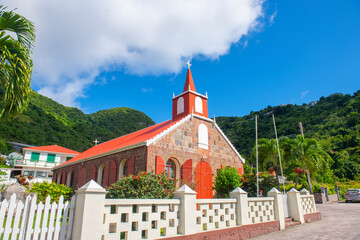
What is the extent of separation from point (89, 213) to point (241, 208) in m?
5.46

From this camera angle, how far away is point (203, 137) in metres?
17.1

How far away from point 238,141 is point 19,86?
56347 mm

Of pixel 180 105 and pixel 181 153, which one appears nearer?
pixel 181 153

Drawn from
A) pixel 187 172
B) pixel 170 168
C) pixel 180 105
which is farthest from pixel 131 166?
pixel 180 105

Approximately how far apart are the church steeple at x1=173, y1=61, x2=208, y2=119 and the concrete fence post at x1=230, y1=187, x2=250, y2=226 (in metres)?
9.48

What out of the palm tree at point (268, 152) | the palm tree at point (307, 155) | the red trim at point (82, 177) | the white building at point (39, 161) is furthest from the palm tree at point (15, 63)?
the white building at point (39, 161)

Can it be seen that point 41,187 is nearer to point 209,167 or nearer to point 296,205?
point 209,167

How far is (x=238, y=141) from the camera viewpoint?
5941 centimetres

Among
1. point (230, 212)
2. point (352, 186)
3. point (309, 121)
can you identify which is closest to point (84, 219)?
point (230, 212)

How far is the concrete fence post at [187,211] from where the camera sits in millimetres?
6807

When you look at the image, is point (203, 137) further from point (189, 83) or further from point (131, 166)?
point (131, 166)

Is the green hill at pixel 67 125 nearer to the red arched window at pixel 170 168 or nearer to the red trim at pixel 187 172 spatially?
the red arched window at pixel 170 168

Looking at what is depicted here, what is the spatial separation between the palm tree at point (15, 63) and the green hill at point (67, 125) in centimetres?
5299

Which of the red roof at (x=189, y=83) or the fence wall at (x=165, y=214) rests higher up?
the red roof at (x=189, y=83)
